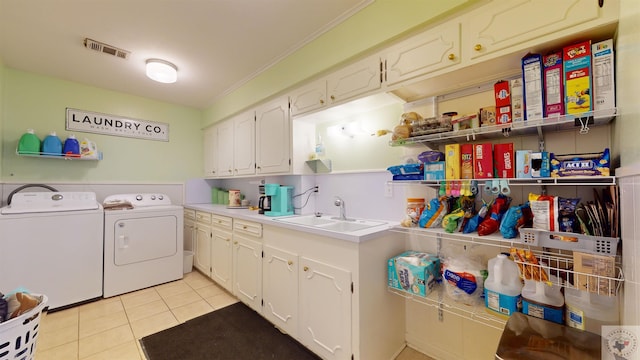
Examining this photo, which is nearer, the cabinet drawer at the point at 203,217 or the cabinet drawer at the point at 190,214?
the cabinet drawer at the point at 203,217

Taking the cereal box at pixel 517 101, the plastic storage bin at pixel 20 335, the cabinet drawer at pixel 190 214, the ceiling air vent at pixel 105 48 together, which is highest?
the ceiling air vent at pixel 105 48

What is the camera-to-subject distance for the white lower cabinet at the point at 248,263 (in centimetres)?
217

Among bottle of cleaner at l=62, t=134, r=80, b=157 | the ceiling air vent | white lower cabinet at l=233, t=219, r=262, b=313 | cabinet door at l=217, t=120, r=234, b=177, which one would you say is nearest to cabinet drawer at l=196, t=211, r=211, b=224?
cabinet door at l=217, t=120, r=234, b=177

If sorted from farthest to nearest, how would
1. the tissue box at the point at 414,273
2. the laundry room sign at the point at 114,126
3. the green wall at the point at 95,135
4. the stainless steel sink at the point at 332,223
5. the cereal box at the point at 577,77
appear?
the laundry room sign at the point at 114,126 → the green wall at the point at 95,135 → the stainless steel sink at the point at 332,223 → the tissue box at the point at 414,273 → the cereal box at the point at 577,77

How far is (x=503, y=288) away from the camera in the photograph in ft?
3.96

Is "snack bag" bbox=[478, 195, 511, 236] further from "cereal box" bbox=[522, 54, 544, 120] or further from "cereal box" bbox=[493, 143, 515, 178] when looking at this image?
"cereal box" bbox=[522, 54, 544, 120]

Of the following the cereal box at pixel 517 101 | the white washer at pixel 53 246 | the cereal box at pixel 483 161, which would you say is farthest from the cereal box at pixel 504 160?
the white washer at pixel 53 246

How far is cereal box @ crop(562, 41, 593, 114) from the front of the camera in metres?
1.00

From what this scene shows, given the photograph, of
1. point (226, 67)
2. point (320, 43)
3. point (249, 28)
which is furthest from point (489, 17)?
point (226, 67)

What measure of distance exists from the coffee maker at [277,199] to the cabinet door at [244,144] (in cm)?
54

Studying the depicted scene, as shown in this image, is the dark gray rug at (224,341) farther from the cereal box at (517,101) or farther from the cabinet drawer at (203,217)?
the cereal box at (517,101)

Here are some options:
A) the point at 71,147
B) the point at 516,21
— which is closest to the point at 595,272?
the point at 516,21

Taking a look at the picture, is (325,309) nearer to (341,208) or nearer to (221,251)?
(341,208)

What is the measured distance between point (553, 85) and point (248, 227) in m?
2.27
